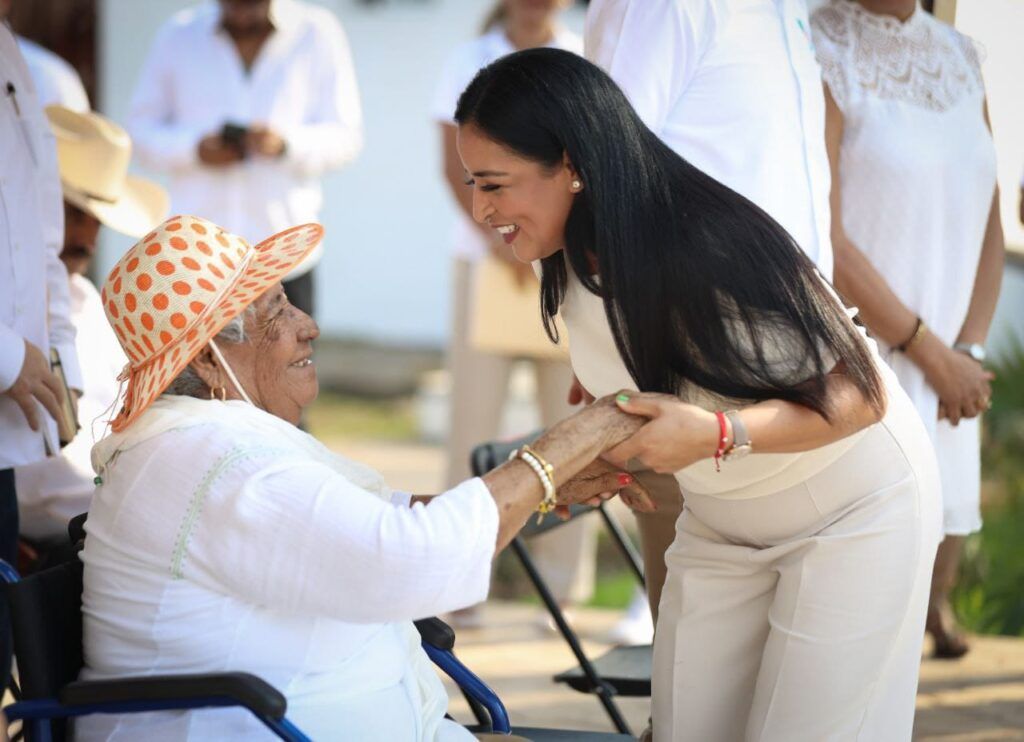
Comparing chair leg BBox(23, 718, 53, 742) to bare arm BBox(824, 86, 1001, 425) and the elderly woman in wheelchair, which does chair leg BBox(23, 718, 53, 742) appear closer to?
the elderly woman in wheelchair

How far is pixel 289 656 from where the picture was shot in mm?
2367

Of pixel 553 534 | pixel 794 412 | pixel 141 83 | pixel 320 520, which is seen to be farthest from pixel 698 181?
pixel 141 83

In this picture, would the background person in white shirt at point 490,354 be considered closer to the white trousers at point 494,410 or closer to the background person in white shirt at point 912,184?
the white trousers at point 494,410

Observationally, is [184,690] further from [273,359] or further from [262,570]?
[273,359]

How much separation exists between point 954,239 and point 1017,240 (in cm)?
201

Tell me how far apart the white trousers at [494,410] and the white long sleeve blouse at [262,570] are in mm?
3356

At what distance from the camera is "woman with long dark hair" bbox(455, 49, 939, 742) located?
7.75 ft

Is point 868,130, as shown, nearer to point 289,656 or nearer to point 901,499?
point 901,499

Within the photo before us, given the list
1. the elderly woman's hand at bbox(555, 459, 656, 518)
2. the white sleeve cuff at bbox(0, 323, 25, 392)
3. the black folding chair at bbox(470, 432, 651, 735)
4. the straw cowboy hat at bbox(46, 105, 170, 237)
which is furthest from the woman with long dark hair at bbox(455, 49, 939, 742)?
the straw cowboy hat at bbox(46, 105, 170, 237)

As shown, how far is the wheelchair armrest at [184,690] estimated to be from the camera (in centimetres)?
217

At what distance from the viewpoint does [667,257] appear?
2365mm

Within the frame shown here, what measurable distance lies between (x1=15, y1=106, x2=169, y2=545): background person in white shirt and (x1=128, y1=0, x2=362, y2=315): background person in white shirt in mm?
767

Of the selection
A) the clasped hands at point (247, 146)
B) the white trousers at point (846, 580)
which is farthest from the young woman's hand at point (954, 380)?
the clasped hands at point (247, 146)

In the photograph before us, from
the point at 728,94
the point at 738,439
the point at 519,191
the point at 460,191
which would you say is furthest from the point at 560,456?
the point at 460,191
